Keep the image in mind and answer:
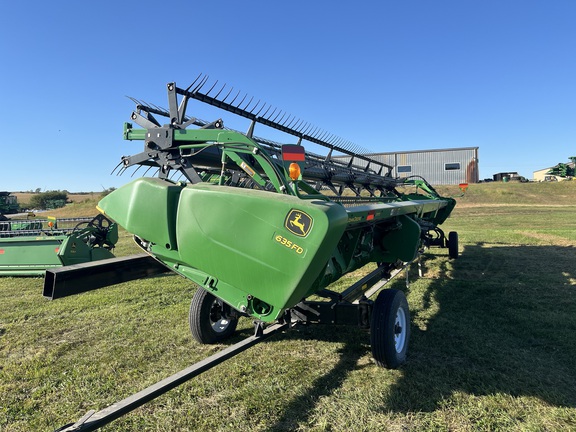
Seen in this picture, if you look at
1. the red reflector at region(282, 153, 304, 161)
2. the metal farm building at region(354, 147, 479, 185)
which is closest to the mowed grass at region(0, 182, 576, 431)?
the red reflector at region(282, 153, 304, 161)

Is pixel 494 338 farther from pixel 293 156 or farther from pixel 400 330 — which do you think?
pixel 293 156

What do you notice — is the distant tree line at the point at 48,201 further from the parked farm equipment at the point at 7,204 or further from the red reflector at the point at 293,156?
the red reflector at the point at 293,156

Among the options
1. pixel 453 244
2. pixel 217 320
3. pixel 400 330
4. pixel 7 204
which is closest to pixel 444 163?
pixel 453 244

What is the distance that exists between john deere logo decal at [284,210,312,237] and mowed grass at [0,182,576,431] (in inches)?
53.5

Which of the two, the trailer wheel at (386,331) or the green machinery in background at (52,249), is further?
the green machinery in background at (52,249)

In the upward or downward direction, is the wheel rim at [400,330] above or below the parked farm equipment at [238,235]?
below

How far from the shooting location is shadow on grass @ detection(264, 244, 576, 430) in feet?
9.61

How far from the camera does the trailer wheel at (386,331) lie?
3199 millimetres

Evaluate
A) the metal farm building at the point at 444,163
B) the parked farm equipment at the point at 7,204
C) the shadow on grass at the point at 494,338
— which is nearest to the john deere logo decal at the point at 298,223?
the shadow on grass at the point at 494,338

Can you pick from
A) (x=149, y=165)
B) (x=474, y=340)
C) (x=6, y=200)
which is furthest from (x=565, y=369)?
(x=6, y=200)

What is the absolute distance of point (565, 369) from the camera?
3.26 m

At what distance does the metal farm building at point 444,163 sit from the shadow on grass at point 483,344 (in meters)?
31.0

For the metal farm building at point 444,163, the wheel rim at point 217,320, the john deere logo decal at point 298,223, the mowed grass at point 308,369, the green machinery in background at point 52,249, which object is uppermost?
Answer: the metal farm building at point 444,163

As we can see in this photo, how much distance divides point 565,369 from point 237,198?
3217 millimetres
